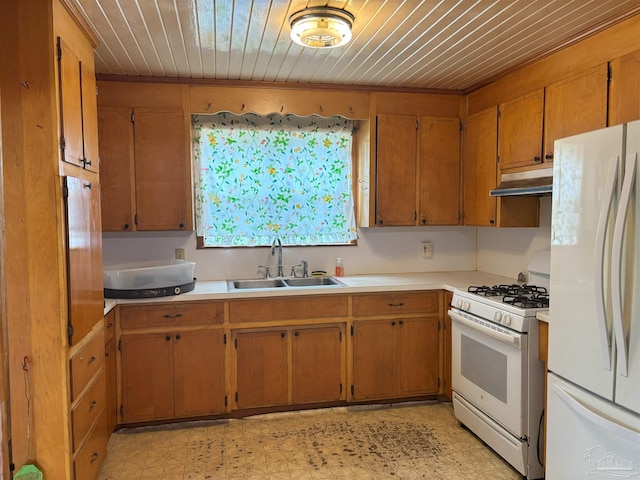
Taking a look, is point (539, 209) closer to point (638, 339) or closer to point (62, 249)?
point (638, 339)

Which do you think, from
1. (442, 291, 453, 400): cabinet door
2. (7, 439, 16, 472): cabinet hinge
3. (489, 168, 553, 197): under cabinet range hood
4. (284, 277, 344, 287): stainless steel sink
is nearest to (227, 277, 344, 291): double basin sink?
(284, 277, 344, 287): stainless steel sink

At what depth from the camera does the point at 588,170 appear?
180 centimetres

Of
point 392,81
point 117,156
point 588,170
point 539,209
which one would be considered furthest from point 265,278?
point 588,170

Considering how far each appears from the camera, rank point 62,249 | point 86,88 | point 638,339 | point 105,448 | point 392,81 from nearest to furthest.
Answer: point 638,339
point 62,249
point 86,88
point 105,448
point 392,81

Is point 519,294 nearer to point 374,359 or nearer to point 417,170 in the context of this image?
point 374,359

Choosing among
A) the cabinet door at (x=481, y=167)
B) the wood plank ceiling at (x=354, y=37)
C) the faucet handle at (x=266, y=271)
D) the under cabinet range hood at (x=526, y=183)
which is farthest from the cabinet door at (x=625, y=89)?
the faucet handle at (x=266, y=271)

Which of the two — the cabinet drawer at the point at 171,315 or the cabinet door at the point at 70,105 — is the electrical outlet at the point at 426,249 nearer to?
the cabinet drawer at the point at 171,315

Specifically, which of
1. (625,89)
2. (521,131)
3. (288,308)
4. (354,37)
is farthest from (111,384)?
(625,89)

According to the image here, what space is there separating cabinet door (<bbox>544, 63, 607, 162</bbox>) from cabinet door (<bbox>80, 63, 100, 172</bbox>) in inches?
101

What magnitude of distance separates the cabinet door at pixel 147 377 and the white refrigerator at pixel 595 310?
2.19m

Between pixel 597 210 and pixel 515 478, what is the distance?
1507 millimetres

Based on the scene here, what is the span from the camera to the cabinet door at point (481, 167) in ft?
10.5

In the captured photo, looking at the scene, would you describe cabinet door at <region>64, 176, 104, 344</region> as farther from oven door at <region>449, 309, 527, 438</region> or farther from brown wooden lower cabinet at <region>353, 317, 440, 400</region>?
oven door at <region>449, 309, 527, 438</region>

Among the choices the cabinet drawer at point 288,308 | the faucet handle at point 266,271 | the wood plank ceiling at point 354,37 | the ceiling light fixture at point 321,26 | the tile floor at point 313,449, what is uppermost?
the wood plank ceiling at point 354,37
